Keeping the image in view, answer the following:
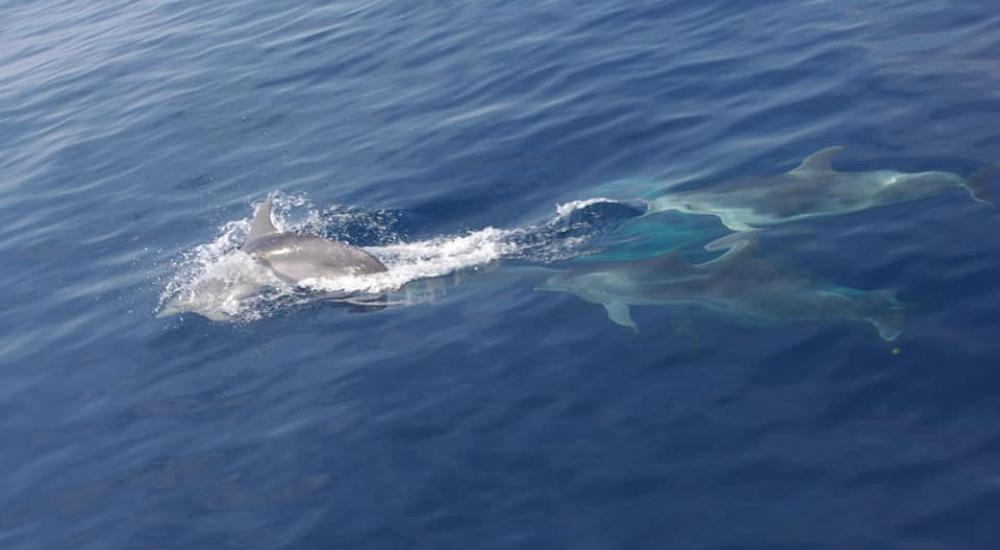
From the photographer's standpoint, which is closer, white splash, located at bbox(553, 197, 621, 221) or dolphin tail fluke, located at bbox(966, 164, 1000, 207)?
dolphin tail fluke, located at bbox(966, 164, 1000, 207)

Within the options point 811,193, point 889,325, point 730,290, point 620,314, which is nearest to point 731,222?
point 811,193

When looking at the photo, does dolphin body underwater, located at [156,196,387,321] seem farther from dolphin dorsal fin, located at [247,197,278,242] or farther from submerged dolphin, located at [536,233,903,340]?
submerged dolphin, located at [536,233,903,340]

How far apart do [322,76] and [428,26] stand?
362 cm

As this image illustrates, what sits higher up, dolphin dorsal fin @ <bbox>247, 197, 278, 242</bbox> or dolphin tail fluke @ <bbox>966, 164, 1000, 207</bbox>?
dolphin dorsal fin @ <bbox>247, 197, 278, 242</bbox>

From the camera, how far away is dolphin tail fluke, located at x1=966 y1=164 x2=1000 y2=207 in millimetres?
15990

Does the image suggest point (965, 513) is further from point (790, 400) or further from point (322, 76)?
point (322, 76)

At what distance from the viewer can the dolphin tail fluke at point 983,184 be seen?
15990mm

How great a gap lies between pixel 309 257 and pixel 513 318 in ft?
11.8

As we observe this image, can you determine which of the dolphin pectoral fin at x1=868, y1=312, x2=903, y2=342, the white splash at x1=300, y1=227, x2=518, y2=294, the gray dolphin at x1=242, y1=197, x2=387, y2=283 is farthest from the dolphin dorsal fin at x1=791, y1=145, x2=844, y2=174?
the gray dolphin at x1=242, y1=197, x2=387, y2=283

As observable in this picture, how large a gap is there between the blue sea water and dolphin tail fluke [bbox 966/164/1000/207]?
27cm

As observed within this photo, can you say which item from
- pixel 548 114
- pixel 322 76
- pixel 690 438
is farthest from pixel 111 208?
pixel 690 438

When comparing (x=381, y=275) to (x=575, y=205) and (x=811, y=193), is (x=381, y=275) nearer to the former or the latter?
(x=575, y=205)

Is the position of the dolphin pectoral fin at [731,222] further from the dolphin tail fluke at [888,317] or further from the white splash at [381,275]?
the dolphin tail fluke at [888,317]

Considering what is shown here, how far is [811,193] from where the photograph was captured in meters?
17.4
